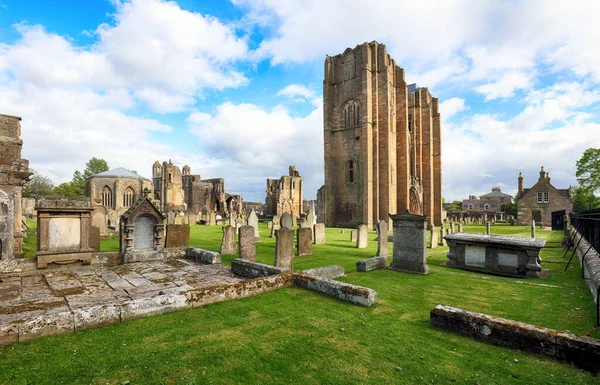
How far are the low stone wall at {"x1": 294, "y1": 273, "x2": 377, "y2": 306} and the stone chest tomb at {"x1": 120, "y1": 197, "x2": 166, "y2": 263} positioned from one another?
628 cm

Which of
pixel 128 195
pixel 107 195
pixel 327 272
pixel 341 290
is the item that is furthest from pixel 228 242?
pixel 107 195

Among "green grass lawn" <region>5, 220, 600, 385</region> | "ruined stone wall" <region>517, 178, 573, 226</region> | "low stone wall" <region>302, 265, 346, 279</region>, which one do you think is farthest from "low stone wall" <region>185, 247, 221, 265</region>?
"ruined stone wall" <region>517, 178, 573, 226</region>

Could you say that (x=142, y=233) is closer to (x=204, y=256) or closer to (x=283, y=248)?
(x=204, y=256)

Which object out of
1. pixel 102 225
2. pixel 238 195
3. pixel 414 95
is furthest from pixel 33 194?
pixel 414 95

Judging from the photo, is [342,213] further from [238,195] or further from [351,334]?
[238,195]

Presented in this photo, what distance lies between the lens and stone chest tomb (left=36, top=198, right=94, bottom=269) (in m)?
8.34

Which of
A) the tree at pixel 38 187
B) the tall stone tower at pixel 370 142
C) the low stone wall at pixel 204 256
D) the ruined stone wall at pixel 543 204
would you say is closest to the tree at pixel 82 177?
the tree at pixel 38 187

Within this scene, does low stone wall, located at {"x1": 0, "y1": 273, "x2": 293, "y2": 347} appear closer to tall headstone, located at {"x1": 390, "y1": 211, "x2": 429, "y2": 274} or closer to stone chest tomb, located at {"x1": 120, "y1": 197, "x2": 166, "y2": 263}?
tall headstone, located at {"x1": 390, "y1": 211, "x2": 429, "y2": 274}

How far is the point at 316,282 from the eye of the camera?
5.95 m

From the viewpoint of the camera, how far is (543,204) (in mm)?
33750

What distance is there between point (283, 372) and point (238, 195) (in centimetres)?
5226

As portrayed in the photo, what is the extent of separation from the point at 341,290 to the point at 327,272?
1766mm

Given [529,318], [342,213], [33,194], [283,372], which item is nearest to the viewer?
[283,372]

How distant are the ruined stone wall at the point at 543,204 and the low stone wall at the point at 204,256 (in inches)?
1517
